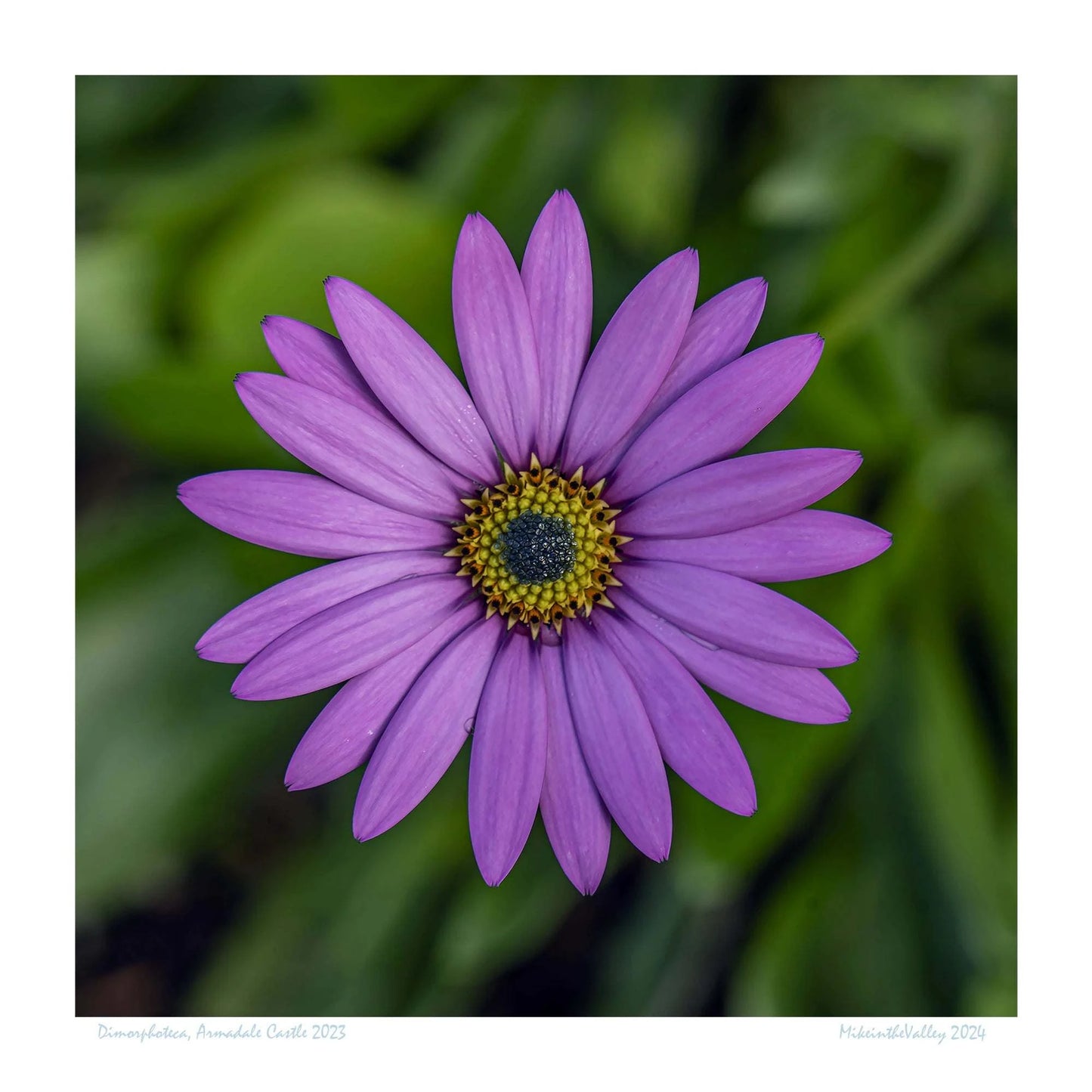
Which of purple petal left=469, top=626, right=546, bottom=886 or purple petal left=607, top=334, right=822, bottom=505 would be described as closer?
purple petal left=607, top=334, right=822, bottom=505

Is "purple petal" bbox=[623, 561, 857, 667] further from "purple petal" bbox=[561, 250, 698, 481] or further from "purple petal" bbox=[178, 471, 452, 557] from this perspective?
"purple petal" bbox=[178, 471, 452, 557]

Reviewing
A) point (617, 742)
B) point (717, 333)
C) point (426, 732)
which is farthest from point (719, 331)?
point (426, 732)

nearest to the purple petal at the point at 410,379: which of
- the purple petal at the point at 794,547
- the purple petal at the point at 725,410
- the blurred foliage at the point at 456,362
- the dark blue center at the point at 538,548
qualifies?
the dark blue center at the point at 538,548

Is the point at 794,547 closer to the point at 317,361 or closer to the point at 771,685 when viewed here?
the point at 771,685

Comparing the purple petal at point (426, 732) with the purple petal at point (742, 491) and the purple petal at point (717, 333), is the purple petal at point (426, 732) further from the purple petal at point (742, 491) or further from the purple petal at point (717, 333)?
the purple petal at point (717, 333)

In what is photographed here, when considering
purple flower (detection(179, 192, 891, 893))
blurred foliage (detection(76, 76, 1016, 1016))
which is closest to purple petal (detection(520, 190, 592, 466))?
purple flower (detection(179, 192, 891, 893))
